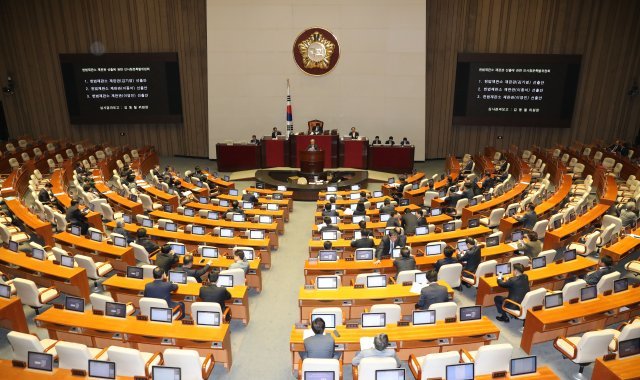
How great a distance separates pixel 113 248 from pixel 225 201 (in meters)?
4.77

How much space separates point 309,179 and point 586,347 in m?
13.6

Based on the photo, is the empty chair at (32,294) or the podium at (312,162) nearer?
the empty chair at (32,294)

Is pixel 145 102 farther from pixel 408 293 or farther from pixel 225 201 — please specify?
pixel 408 293

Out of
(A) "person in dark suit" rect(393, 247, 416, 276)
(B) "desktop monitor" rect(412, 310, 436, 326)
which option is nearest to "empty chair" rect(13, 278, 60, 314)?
(A) "person in dark suit" rect(393, 247, 416, 276)

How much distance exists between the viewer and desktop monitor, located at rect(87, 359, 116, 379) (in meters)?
6.39

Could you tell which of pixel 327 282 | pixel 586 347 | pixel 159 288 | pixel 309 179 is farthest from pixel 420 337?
pixel 309 179

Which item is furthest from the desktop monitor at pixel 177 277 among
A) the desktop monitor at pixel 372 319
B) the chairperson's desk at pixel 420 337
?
the desktop monitor at pixel 372 319

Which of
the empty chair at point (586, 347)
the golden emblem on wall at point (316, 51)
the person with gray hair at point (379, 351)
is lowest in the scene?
the empty chair at point (586, 347)

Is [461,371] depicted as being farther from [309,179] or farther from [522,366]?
[309,179]

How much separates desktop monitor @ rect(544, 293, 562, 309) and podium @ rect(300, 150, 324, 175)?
12.7 metres

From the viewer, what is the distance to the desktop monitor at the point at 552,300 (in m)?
8.20

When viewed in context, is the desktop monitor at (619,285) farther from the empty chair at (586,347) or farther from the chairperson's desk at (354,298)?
the chairperson's desk at (354,298)

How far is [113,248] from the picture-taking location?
36.2 feet

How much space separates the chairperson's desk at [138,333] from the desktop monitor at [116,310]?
0.07 meters
